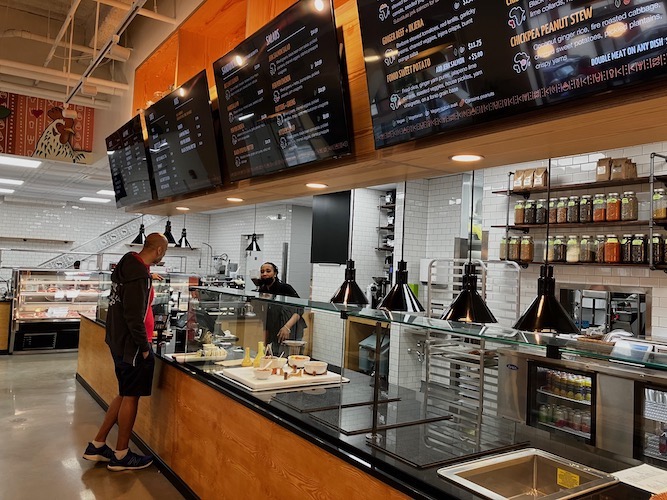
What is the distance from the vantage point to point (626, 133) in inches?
70.0

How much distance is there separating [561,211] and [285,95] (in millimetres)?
3756

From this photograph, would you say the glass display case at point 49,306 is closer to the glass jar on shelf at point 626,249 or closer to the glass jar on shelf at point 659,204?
the glass jar on shelf at point 626,249

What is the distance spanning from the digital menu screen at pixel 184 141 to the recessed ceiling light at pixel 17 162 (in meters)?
3.89

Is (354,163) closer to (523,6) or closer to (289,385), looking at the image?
(523,6)

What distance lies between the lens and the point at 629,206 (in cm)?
488

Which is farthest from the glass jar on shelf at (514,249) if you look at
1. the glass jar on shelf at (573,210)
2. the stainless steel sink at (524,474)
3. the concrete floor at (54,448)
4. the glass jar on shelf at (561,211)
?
the stainless steel sink at (524,474)

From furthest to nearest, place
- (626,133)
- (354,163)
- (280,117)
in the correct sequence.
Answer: (280,117), (354,163), (626,133)

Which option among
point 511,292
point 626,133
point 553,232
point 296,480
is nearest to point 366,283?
point 511,292

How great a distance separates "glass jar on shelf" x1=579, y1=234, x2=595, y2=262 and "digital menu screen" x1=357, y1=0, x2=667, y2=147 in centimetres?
380

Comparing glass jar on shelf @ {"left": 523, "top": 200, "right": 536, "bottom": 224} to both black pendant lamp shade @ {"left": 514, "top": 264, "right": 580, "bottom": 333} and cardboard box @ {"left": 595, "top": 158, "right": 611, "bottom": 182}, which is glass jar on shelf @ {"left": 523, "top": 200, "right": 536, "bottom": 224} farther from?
black pendant lamp shade @ {"left": 514, "top": 264, "right": 580, "bottom": 333}

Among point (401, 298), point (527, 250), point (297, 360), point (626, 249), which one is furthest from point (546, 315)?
point (527, 250)

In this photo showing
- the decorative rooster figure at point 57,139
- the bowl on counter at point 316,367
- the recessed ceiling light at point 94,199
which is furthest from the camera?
the recessed ceiling light at point 94,199

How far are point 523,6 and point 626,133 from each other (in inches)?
22.0

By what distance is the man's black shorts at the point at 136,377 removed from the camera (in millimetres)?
3928
